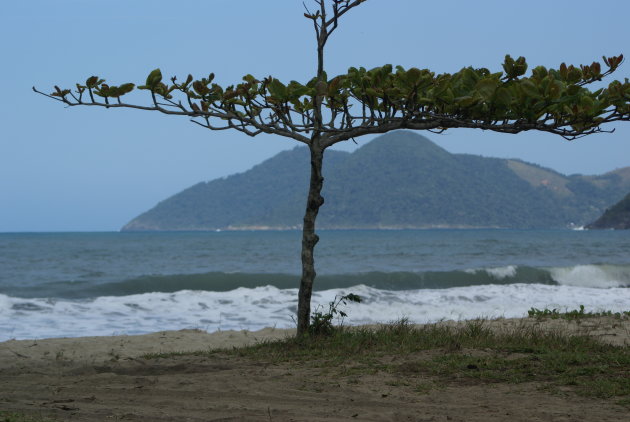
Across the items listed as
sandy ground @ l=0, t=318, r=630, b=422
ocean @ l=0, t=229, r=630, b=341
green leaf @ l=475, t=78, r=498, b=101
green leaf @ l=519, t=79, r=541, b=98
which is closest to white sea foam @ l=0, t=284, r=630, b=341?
ocean @ l=0, t=229, r=630, b=341

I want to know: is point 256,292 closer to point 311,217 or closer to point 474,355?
point 311,217

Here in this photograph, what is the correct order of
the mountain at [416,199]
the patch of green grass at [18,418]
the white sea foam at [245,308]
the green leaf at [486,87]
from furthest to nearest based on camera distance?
the mountain at [416,199] → the white sea foam at [245,308] → the green leaf at [486,87] → the patch of green grass at [18,418]

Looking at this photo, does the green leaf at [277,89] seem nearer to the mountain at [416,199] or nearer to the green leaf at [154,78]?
the green leaf at [154,78]

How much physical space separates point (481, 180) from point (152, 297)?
7008 inches

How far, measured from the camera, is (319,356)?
804 centimetres

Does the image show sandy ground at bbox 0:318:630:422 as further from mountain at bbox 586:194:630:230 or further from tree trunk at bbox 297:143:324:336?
mountain at bbox 586:194:630:230

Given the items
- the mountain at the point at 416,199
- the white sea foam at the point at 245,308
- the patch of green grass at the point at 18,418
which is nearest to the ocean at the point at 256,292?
the white sea foam at the point at 245,308

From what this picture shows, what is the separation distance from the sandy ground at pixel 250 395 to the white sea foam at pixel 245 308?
6.10m

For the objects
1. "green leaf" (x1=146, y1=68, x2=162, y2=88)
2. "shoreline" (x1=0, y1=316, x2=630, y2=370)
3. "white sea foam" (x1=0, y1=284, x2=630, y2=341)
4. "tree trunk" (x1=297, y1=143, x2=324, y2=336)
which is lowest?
"white sea foam" (x1=0, y1=284, x2=630, y2=341)

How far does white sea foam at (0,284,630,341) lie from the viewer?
1571cm

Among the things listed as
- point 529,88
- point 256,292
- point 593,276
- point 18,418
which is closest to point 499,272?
point 593,276

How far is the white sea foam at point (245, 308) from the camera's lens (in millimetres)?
15711

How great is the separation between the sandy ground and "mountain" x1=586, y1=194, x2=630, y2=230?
15728 centimetres

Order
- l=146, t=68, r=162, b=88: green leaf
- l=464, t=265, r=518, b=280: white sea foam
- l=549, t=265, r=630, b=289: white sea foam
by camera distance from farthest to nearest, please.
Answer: l=464, t=265, r=518, b=280: white sea foam → l=549, t=265, r=630, b=289: white sea foam → l=146, t=68, r=162, b=88: green leaf
